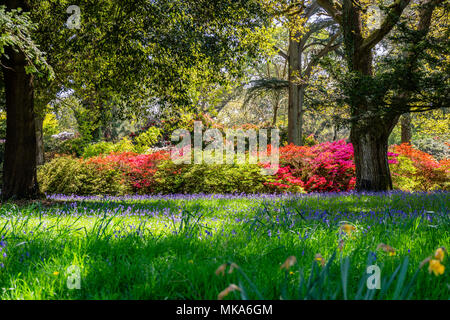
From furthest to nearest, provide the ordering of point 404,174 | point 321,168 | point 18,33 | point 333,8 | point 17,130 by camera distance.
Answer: point 404,174
point 321,168
point 333,8
point 17,130
point 18,33

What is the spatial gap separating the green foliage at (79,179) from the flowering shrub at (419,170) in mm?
9795

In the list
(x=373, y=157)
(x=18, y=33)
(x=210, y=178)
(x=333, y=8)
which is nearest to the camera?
(x=18, y=33)

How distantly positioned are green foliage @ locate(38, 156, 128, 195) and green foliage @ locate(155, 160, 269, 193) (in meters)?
1.64

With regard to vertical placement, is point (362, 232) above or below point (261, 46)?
below

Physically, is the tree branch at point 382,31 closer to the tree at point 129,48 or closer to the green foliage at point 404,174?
the tree at point 129,48

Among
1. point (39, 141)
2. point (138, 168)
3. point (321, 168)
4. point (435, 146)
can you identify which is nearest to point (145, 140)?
point (39, 141)

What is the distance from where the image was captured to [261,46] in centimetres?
817

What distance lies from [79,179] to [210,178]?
4.76 meters

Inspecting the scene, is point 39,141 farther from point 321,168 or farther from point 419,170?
point 419,170

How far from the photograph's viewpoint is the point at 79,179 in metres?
10.8
